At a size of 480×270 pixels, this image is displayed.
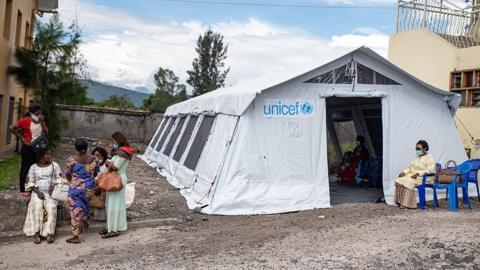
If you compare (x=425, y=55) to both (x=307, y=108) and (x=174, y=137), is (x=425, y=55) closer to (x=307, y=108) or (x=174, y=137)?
(x=307, y=108)

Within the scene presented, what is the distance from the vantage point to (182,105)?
1296 cm

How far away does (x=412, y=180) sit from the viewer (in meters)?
7.77

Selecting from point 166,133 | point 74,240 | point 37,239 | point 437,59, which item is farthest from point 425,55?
point 37,239

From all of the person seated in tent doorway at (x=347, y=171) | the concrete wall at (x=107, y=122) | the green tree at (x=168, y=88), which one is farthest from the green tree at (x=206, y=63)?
the person seated in tent doorway at (x=347, y=171)

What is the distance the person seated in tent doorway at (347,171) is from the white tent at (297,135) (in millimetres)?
2481

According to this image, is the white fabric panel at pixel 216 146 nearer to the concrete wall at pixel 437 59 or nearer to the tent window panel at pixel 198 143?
the tent window panel at pixel 198 143

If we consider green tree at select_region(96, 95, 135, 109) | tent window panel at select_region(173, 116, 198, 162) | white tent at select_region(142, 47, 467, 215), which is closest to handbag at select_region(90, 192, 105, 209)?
white tent at select_region(142, 47, 467, 215)

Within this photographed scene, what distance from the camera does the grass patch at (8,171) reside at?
26.4ft

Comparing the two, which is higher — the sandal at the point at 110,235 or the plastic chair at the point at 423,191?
the plastic chair at the point at 423,191

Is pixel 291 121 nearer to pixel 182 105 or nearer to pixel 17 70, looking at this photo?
pixel 182 105

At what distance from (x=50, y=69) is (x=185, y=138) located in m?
4.44

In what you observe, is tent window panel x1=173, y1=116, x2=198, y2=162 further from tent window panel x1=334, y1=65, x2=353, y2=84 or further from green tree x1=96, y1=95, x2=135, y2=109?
green tree x1=96, y1=95, x2=135, y2=109

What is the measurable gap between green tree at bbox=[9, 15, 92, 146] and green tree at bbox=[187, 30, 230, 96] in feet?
67.7

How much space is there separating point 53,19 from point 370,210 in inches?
368
